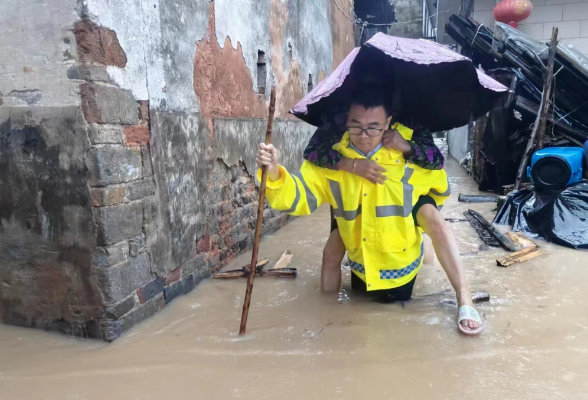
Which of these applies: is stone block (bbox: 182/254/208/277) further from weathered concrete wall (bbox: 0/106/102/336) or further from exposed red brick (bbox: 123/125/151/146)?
exposed red brick (bbox: 123/125/151/146)

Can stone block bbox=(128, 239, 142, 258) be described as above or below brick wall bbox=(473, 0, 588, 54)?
below

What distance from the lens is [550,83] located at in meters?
5.57

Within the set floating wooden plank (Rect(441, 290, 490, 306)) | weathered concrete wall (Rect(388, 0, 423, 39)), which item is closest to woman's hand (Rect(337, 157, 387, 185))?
floating wooden plank (Rect(441, 290, 490, 306))

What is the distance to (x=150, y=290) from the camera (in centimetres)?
263

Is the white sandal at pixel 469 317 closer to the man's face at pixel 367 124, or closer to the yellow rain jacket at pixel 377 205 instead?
the yellow rain jacket at pixel 377 205

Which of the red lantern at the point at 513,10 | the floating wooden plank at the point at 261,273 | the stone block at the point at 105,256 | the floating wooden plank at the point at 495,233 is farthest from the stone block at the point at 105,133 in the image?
the red lantern at the point at 513,10

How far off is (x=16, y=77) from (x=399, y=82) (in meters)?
2.10

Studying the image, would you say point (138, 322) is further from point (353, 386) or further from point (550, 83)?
point (550, 83)

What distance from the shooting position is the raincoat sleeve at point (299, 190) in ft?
7.73

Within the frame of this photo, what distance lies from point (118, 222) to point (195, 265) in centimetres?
91

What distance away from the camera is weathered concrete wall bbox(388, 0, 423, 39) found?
740 inches

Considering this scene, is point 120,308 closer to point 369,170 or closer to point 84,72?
point 84,72

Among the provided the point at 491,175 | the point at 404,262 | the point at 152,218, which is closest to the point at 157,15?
the point at 152,218

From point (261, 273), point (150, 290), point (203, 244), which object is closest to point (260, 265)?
point (261, 273)
